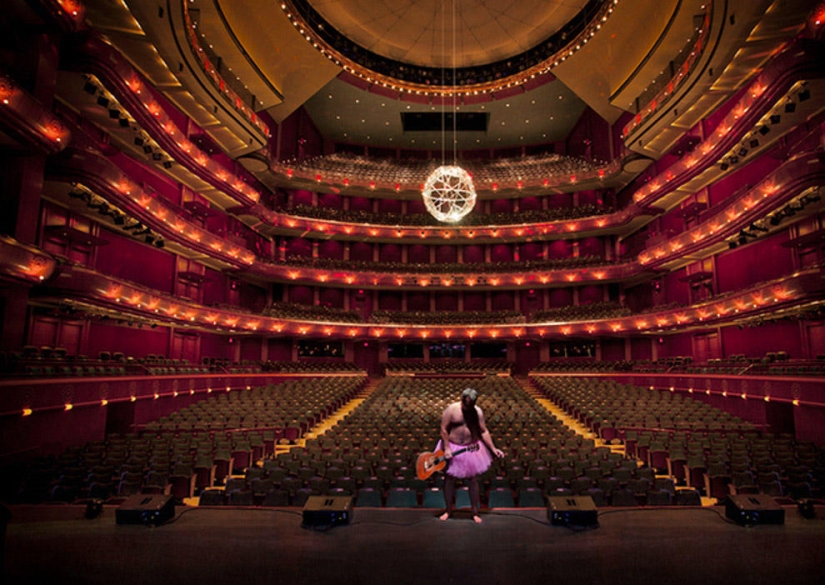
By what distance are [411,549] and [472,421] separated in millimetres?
1130

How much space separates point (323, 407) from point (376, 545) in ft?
39.3

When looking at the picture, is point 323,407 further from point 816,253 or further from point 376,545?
point 816,253

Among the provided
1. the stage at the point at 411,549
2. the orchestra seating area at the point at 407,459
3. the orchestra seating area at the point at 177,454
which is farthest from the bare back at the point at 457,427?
the orchestra seating area at the point at 177,454

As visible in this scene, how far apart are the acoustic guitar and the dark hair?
3.5 inches

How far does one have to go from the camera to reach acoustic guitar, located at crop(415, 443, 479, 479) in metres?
4.02

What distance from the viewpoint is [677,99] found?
17516 millimetres

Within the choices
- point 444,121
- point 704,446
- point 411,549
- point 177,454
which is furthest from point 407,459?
point 444,121

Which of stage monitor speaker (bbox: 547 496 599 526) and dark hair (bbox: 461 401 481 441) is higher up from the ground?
dark hair (bbox: 461 401 481 441)

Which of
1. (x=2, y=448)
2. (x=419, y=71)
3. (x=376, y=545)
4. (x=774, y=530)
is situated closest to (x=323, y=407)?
(x=2, y=448)

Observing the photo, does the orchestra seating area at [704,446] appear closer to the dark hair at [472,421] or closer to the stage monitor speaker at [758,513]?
the stage monitor speaker at [758,513]

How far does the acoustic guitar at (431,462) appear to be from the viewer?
4016 mm

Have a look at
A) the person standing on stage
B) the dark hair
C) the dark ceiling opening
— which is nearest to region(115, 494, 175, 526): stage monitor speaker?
the person standing on stage

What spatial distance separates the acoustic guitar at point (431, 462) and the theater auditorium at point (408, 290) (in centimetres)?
4

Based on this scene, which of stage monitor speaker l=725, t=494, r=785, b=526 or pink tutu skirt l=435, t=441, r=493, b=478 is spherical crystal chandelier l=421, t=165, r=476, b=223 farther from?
stage monitor speaker l=725, t=494, r=785, b=526
